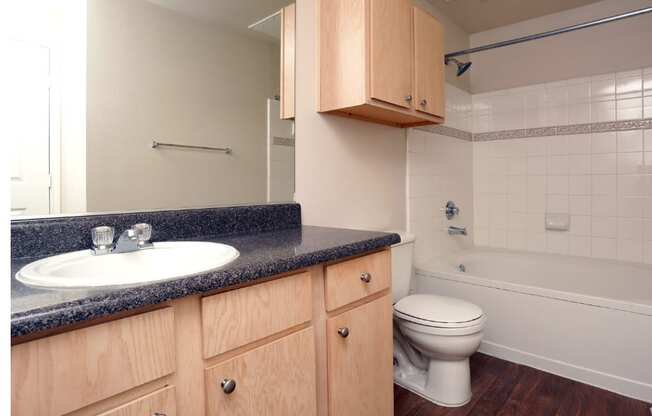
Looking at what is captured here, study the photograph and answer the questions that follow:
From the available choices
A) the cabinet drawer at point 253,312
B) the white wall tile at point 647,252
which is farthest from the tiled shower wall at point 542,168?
the cabinet drawer at point 253,312

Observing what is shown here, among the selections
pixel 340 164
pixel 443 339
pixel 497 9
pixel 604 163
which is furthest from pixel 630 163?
pixel 340 164

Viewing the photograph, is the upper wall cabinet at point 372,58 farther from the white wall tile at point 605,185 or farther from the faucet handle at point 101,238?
the white wall tile at point 605,185

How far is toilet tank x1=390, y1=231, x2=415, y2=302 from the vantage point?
1968mm

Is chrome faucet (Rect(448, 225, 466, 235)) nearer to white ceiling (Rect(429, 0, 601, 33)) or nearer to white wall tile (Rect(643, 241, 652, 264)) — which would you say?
white wall tile (Rect(643, 241, 652, 264))

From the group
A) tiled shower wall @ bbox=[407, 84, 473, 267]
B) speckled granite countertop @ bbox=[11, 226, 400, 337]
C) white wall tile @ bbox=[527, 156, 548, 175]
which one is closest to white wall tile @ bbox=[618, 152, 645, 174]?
white wall tile @ bbox=[527, 156, 548, 175]

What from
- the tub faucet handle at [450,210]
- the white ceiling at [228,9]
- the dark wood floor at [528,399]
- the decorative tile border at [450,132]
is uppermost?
the white ceiling at [228,9]

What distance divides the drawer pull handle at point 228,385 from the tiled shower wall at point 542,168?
183cm

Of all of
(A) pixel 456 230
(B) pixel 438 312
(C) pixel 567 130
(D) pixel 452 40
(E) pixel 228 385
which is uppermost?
(D) pixel 452 40

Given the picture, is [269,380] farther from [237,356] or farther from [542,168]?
[542,168]

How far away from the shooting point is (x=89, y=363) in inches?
24.7

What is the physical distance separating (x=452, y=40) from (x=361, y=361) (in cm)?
266

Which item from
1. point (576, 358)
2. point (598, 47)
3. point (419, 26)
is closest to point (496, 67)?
point (598, 47)

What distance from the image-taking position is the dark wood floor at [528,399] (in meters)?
1.72

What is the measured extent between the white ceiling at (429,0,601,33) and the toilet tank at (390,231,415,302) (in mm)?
1794
